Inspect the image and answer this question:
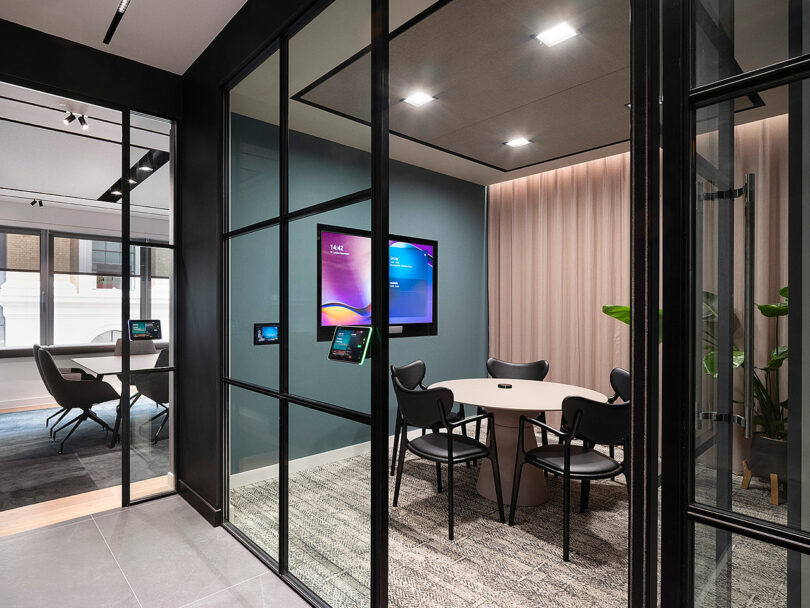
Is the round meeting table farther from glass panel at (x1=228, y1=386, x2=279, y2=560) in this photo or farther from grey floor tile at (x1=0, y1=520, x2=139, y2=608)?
grey floor tile at (x1=0, y1=520, x2=139, y2=608)

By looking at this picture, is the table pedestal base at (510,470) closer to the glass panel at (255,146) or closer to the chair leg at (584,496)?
the chair leg at (584,496)

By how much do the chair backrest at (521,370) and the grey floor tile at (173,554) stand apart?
261 cm

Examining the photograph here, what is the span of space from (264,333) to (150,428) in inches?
54.8

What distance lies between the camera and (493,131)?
12.5ft

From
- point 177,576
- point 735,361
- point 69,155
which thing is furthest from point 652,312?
point 69,155

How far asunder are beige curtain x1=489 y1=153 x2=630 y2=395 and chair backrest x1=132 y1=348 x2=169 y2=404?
3586 mm

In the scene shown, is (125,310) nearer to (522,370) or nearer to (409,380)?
(409,380)

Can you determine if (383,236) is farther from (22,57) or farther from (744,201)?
(22,57)

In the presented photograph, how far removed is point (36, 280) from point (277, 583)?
20.9 feet

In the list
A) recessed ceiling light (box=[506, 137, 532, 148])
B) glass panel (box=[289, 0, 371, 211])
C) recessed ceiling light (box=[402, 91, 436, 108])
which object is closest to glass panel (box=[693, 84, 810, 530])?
glass panel (box=[289, 0, 371, 211])

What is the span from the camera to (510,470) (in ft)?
10.3

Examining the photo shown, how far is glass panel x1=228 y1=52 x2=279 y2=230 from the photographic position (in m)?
2.27

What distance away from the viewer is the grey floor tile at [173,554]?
208cm

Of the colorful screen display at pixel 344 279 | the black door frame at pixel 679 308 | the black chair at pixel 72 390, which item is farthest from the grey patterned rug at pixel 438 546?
the black chair at pixel 72 390
